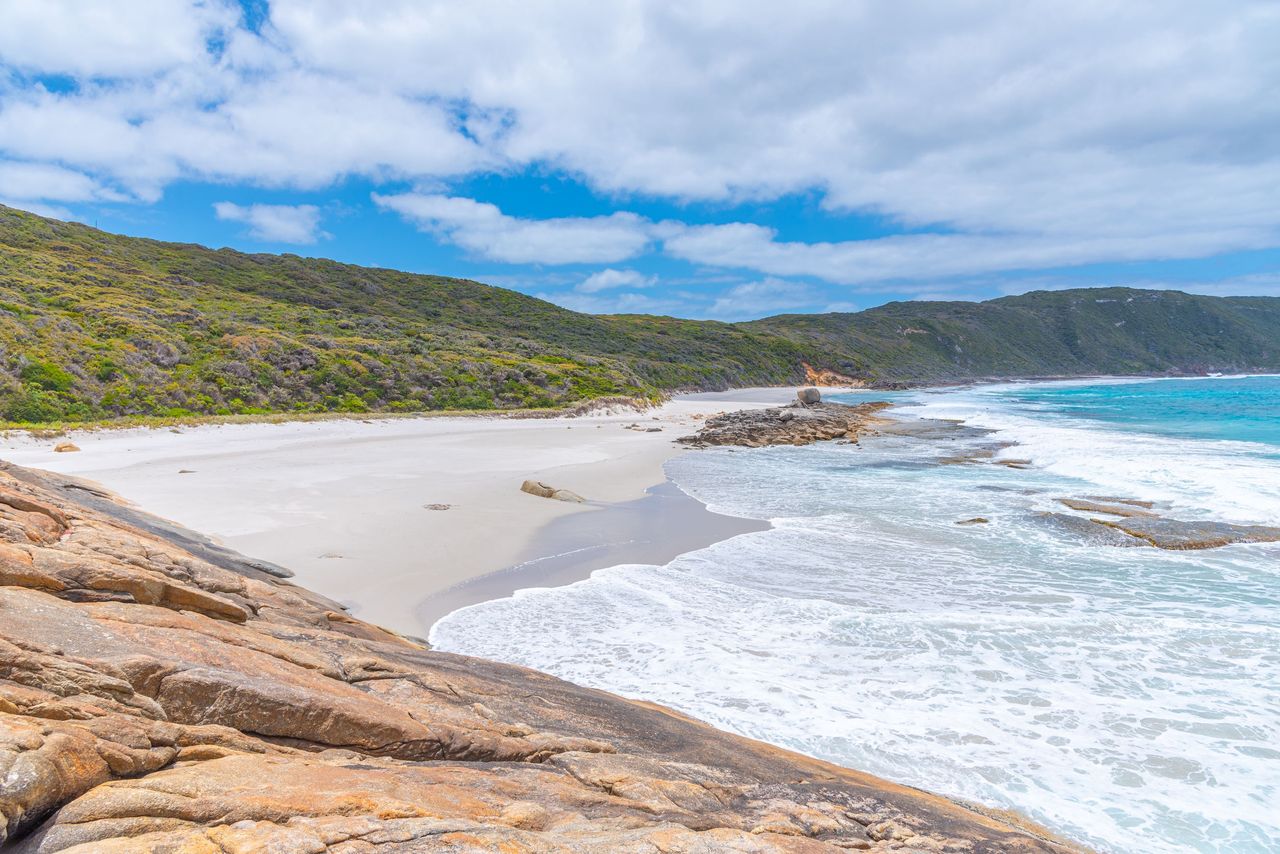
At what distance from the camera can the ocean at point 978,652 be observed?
19.3 ft

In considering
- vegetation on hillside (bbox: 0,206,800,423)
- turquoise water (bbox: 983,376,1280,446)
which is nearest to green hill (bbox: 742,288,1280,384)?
turquoise water (bbox: 983,376,1280,446)

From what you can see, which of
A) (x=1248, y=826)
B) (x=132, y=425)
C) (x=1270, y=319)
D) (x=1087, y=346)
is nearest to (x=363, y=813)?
(x=1248, y=826)

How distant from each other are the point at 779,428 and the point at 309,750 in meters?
35.4

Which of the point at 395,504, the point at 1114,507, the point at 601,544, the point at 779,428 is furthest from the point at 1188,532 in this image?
the point at 779,428

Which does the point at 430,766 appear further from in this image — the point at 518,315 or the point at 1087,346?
the point at 1087,346

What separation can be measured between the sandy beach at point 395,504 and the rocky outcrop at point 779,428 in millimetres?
4856

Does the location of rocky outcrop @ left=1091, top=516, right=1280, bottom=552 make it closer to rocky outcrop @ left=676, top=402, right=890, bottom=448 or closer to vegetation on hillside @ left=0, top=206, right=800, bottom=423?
rocky outcrop @ left=676, top=402, right=890, bottom=448

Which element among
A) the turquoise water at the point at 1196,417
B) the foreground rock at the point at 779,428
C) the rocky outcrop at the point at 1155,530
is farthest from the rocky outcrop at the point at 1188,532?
the turquoise water at the point at 1196,417

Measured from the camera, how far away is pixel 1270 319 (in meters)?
185

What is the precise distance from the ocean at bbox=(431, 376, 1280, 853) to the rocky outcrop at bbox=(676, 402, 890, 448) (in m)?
17.0

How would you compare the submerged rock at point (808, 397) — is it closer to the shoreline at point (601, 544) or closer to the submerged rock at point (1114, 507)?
the submerged rock at point (1114, 507)

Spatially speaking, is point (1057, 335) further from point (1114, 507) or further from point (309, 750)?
point (309, 750)

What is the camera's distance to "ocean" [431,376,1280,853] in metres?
5.88

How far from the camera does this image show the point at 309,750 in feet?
11.9
